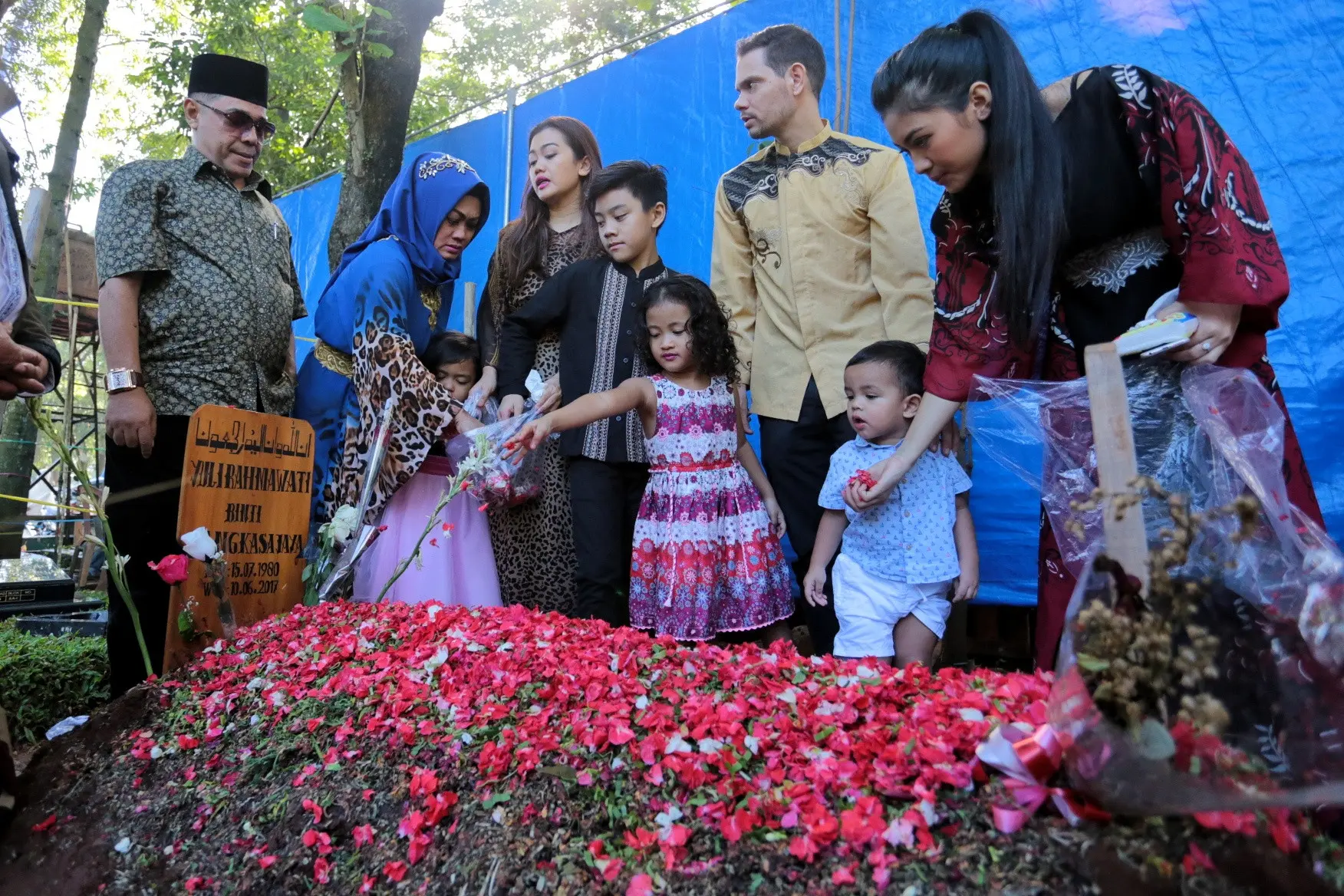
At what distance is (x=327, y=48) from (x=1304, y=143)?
35.5 feet

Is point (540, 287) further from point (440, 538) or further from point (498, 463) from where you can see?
point (440, 538)

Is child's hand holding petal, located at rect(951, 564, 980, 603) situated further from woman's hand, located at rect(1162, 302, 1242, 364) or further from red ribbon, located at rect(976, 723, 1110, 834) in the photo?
red ribbon, located at rect(976, 723, 1110, 834)

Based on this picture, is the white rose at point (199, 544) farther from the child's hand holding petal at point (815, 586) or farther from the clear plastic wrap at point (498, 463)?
the child's hand holding petal at point (815, 586)

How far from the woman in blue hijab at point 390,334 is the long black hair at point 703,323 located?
0.81 meters

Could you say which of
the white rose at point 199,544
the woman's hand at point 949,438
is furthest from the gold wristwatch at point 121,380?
the woman's hand at point 949,438

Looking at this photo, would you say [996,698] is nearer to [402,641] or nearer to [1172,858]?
[1172,858]

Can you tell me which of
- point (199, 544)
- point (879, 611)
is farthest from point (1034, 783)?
point (199, 544)

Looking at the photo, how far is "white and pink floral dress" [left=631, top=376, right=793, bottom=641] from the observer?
277 cm

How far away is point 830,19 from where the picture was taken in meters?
3.59

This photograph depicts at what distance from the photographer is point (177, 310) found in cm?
280

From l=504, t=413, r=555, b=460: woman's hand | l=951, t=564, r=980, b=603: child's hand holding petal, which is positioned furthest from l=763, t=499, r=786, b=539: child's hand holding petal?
l=504, t=413, r=555, b=460: woman's hand

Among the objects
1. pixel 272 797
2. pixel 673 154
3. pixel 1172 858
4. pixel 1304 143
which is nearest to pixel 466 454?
pixel 272 797

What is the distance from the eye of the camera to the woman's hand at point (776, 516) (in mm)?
2908

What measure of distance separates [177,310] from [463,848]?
7.05 ft
